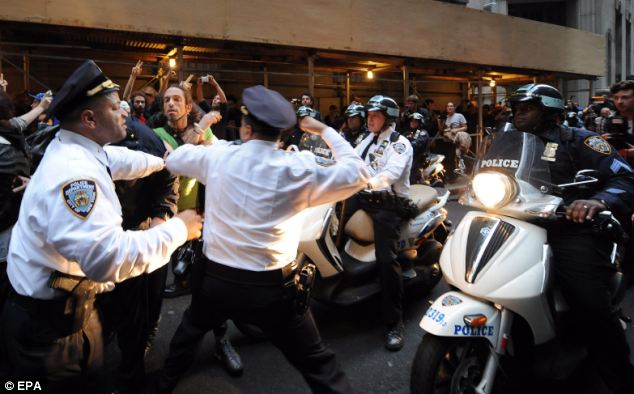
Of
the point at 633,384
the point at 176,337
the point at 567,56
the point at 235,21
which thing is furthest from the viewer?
the point at 567,56

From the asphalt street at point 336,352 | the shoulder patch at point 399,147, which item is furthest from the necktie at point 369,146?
the asphalt street at point 336,352

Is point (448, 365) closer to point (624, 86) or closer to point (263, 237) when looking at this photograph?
point (263, 237)

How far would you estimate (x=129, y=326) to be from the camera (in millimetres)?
3082

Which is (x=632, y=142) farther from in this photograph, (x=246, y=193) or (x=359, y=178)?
(x=246, y=193)

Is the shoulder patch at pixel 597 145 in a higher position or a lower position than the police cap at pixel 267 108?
lower

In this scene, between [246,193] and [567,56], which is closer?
[246,193]

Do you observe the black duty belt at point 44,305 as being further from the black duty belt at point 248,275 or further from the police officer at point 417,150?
the police officer at point 417,150

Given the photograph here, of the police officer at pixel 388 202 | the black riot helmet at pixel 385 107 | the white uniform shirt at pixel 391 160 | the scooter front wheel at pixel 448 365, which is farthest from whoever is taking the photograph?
the black riot helmet at pixel 385 107

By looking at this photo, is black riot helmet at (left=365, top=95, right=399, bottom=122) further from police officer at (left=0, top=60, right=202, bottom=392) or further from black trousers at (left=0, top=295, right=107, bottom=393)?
black trousers at (left=0, top=295, right=107, bottom=393)

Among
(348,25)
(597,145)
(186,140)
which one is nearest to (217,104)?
(186,140)

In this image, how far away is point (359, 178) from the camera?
242 centimetres

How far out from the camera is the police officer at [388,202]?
392 cm

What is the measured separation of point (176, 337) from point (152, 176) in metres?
1.22

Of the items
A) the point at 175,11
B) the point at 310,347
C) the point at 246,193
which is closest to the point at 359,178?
the point at 246,193
